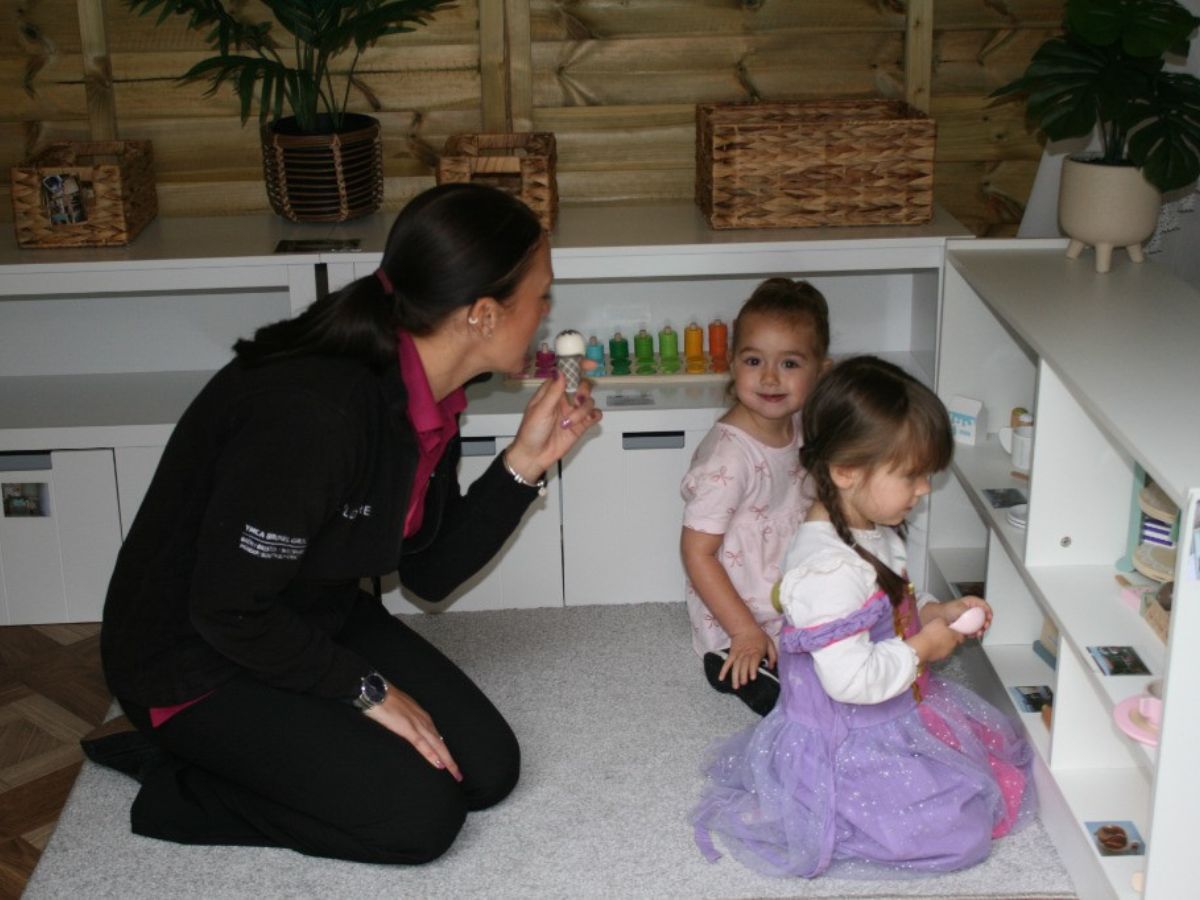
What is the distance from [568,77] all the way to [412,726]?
4.41ft

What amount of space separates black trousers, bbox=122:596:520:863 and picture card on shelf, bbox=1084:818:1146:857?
0.79 metres

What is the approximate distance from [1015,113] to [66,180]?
5.56ft

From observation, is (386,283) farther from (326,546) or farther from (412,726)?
(412,726)

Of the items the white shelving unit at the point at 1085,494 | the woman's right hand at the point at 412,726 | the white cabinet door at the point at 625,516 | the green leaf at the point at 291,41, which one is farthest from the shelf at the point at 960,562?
the green leaf at the point at 291,41

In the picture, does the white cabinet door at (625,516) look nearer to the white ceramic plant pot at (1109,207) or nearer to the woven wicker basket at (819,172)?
the woven wicker basket at (819,172)

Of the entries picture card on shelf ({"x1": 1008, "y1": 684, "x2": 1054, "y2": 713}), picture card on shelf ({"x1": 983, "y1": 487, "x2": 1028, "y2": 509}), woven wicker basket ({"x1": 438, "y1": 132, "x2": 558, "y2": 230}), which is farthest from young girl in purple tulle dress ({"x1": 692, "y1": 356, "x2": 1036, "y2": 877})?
woven wicker basket ({"x1": 438, "y1": 132, "x2": 558, "y2": 230})

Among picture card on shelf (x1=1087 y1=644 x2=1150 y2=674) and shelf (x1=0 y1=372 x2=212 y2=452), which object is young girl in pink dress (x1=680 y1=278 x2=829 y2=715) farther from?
shelf (x1=0 y1=372 x2=212 y2=452)

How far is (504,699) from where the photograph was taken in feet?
8.05

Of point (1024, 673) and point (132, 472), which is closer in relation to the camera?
point (1024, 673)

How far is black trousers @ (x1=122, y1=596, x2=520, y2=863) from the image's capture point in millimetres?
1983

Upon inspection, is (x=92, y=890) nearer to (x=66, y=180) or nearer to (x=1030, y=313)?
(x=66, y=180)

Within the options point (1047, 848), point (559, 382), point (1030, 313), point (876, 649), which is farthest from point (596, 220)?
point (1047, 848)

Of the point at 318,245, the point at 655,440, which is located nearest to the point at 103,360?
the point at 318,245

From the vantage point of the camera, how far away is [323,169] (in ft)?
8.85
